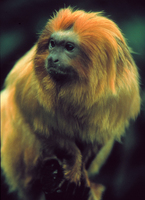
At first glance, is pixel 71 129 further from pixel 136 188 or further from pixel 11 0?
pixel 136 188

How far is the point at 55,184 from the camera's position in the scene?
→ 2.06 metres

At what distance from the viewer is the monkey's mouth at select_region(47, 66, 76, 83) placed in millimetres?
1716

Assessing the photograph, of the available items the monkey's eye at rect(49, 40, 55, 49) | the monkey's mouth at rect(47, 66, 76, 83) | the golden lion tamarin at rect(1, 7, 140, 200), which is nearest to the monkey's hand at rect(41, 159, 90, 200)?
the golden lion tamarin at rect(1, 7, 140, 200)

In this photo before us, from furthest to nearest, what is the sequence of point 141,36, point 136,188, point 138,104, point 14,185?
point 136,188, point 14,185, point 141,36, point 138,104

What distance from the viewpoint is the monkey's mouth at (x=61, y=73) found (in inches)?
67.6

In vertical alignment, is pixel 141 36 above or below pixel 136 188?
above

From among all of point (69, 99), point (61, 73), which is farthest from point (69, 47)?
point (69, 99)

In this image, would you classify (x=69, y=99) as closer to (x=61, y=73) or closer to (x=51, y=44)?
(x=61, y=73)

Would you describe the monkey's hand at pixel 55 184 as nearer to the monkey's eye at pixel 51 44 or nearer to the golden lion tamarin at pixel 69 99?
the golden lion tamarin at pixel 69 99

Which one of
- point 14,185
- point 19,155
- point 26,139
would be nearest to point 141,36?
point 26,139

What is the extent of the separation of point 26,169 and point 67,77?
1097 mm

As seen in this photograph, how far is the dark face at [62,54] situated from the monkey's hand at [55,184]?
715 mm

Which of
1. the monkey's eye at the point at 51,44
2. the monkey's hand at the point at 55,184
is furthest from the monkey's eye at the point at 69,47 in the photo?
the monkey's hand at the point at 55,184

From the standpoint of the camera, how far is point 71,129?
1.97m
